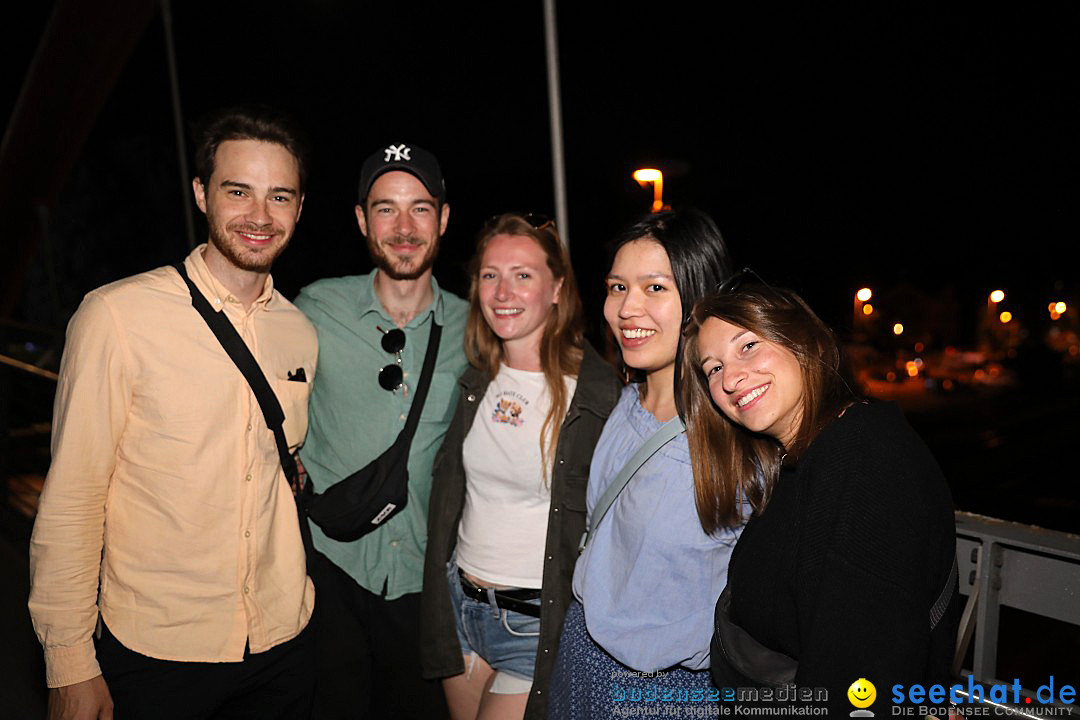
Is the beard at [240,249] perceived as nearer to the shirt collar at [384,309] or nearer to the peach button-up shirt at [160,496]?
the peach button-up shirt at [160,496]

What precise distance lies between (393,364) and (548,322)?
1.86 feet

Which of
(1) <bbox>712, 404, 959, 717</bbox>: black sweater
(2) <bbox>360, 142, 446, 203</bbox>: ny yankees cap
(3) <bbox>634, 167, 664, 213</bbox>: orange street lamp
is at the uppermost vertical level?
(3) <bbox>634, 167, 664, 213</bbox>: orange street lamp

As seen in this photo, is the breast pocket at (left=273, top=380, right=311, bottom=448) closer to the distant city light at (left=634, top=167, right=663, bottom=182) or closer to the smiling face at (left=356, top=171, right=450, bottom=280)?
the smiling face at (left=356, top=171, right=450, bottom=280)

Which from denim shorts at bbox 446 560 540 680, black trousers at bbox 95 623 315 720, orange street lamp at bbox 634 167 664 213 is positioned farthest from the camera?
orange street lamp at bbox 634 167 664 213

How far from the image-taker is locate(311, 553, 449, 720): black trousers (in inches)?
89.0

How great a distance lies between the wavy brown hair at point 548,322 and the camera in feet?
7.30

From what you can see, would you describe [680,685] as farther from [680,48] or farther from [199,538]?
[680,48]

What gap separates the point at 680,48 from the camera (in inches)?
141

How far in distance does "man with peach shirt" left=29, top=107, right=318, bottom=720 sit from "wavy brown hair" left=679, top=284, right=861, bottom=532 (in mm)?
→ 1203

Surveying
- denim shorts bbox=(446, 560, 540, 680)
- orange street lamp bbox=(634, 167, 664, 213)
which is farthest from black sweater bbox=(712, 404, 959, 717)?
orange street lamp bbox=(634, 167, 664, 213)

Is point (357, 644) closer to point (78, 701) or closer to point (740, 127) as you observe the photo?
point (78, 701)

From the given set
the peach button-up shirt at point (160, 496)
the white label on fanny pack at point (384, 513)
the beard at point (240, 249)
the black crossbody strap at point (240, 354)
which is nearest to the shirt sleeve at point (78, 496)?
the peach button-up shirt at point (160, 496)

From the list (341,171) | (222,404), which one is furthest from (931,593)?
(341,171)

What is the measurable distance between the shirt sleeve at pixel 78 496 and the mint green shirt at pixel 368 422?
71 cm
